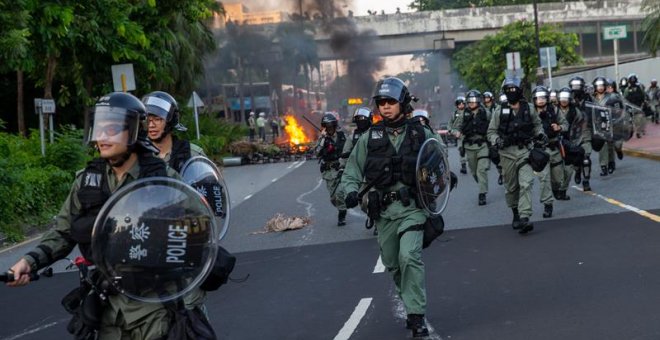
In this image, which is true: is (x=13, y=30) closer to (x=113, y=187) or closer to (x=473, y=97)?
(x=473, y=97)

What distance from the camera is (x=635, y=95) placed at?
28.7 metres

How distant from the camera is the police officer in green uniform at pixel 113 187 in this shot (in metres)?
4.65

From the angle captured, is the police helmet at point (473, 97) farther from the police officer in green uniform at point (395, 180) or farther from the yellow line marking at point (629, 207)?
the police officer in green uniform at point (395, 180)

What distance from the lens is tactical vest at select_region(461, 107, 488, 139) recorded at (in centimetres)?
1692

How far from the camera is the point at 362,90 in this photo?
178 feet

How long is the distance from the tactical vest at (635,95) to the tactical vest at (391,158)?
22.7m

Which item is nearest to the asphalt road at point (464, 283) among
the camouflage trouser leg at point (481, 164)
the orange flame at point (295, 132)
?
the camouflage trouser leg at point (481, 164)

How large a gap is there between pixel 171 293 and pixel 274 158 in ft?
110

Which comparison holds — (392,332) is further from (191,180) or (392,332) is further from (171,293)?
(171,293)

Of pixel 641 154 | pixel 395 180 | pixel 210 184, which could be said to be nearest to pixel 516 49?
pixel 641 154

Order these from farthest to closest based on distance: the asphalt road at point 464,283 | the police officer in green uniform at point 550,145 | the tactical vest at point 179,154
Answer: the police officer in green uniform at point 550,145, the asphalt road at point 464,283, the tactical vest at point 179,154

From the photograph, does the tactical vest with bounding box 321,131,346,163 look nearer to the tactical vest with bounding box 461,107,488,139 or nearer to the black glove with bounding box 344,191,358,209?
the tactical vest with bounding box 461,107,488,139

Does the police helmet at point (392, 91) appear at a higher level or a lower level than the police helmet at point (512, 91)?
higher

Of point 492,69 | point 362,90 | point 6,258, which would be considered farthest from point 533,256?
point 492,69
